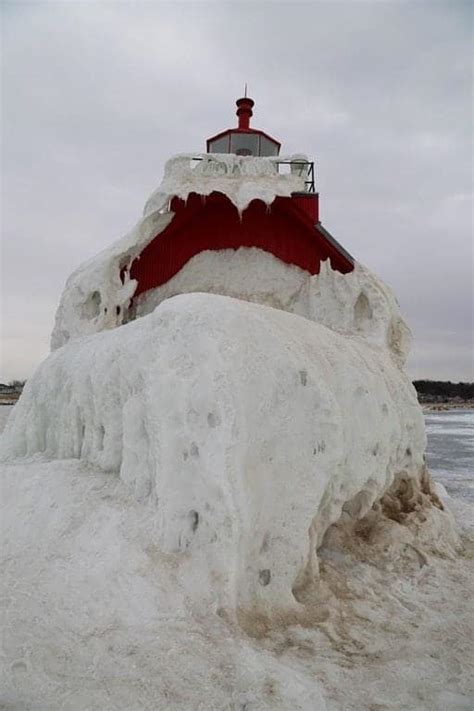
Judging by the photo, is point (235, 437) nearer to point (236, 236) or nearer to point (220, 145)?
point (236, 236)

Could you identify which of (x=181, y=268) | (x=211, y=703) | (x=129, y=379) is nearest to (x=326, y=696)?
(x=211, y=703)

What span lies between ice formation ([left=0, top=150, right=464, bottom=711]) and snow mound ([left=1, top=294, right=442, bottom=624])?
0.02 meters

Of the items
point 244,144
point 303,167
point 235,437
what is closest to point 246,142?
point 244,144

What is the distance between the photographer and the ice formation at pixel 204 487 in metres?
4.12

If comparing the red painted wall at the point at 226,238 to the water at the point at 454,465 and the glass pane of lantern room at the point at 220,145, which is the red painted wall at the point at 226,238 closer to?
Answer: the glass pane of lantern room at the point at 220,145

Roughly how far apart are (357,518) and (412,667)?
8.46 feet

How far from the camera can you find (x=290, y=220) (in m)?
10.1

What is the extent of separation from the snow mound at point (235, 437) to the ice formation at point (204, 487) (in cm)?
2

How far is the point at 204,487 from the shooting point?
15.3 ft

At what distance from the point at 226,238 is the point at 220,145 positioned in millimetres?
6136

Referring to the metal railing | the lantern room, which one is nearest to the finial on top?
the lantern room

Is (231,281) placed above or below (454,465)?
above

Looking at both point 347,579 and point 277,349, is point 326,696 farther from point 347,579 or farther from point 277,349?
point 277,349

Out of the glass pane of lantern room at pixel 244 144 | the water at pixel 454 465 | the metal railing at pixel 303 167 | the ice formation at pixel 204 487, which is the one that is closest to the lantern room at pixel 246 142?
the glass pane of lantern room at pixel 244 144
